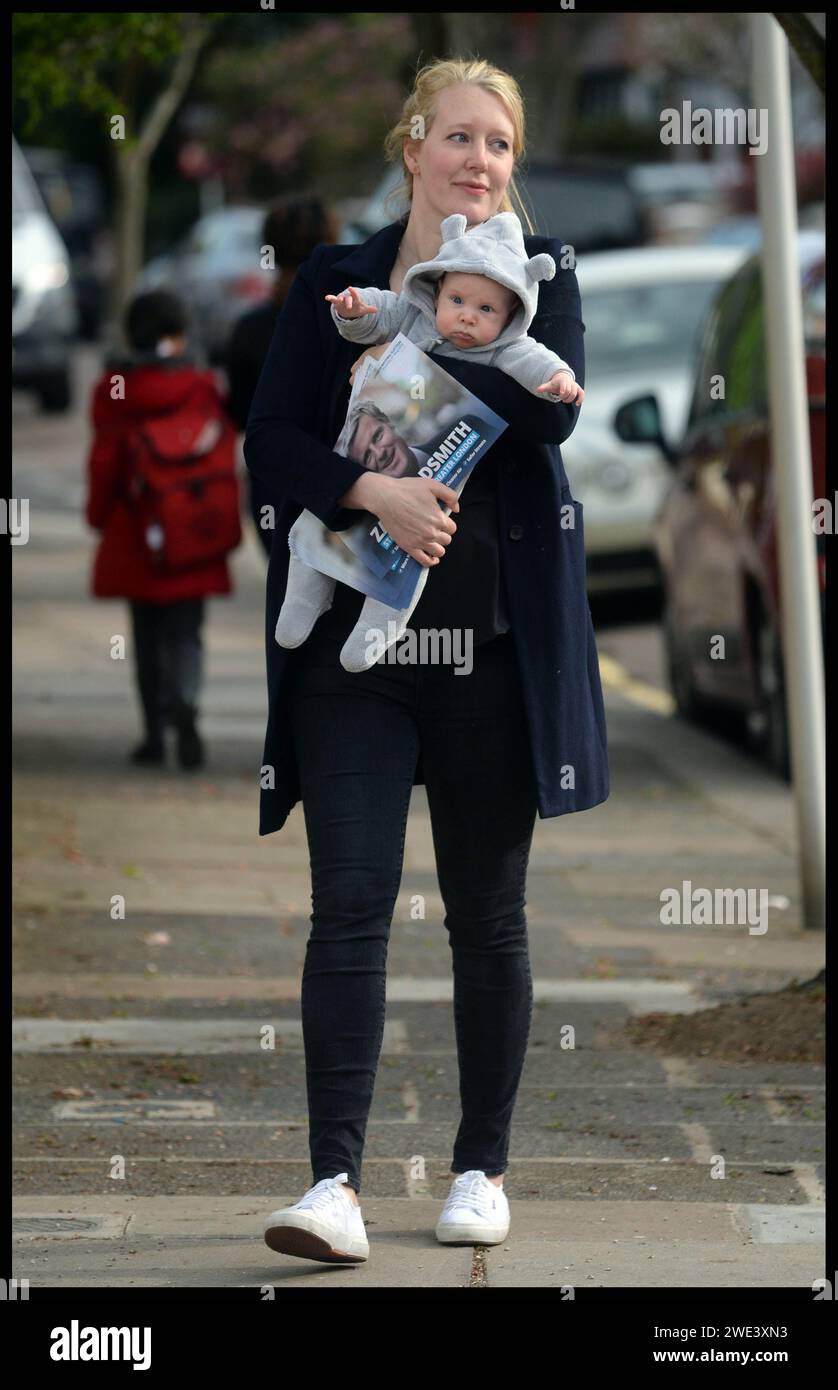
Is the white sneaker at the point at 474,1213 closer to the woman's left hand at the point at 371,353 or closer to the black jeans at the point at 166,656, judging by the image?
the woman's left hand at the point at 371,353

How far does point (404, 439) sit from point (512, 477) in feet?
0.69

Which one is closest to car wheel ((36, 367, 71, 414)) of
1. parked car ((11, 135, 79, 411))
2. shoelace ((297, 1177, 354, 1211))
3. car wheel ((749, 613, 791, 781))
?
parked car ((11, 135, 79, 411))

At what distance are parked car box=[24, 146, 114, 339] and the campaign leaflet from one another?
36578mm

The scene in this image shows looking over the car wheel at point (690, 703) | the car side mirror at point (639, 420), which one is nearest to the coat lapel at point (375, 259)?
the car side mirror at point (639, 420)

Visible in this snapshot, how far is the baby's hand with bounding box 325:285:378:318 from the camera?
3.97 meters

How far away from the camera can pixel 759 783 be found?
31.3ft

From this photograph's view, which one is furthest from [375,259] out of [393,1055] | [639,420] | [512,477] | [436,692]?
[639,420]

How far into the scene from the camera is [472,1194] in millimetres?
4211

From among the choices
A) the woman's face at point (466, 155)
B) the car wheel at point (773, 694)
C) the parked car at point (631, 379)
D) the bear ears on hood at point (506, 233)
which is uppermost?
the parked car at point (631, 379)

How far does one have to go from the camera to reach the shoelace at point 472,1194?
4195 millimetres

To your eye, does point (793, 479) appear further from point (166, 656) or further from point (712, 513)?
point (166, 656)

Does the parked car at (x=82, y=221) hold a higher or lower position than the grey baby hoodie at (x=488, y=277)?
higher

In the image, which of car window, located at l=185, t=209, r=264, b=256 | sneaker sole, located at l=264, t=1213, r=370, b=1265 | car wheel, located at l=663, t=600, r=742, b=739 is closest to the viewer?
sneaker sole, located at l=264, t=1213, r=370, b=1265

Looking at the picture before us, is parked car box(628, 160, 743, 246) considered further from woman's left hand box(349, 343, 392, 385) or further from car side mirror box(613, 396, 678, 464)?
woman's left hand box(349, 343, 392, 385)
